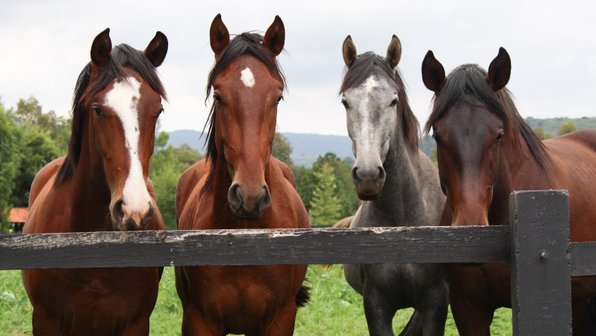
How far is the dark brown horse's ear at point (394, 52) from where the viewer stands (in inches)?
217

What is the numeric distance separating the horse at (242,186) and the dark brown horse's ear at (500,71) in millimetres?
1388

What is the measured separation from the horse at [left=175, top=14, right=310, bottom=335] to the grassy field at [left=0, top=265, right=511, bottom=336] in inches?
148

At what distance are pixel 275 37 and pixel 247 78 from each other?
0.52 meters

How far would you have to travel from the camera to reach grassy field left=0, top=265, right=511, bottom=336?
Result: 8250 mm

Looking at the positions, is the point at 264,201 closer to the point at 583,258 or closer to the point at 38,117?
the point at 583,258

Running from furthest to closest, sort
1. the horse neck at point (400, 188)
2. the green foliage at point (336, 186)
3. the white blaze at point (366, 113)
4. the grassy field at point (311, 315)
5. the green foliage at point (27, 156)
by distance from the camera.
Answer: the green foliage at point (336, 186)
the green foliage at point (27, 156)
the grassy field at point (311, 315)
the horse neck at point (400, 188)
the white blaze at point (366, 113)

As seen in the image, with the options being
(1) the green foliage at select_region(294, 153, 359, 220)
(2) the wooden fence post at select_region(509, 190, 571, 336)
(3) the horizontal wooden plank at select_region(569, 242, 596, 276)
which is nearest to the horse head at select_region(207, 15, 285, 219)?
(2) the wooden fence post at select_region(509, 190, 571, 336)

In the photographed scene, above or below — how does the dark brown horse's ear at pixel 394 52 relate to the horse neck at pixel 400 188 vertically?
above

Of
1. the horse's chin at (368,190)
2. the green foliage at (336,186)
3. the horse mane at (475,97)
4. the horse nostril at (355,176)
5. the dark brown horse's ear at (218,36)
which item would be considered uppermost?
the green foliage at (336,186)

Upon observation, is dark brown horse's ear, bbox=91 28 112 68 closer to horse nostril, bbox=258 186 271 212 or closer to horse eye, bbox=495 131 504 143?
horse nostril, bbox=258 186 271 212

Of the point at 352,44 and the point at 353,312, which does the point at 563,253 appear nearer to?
the point at 352,44

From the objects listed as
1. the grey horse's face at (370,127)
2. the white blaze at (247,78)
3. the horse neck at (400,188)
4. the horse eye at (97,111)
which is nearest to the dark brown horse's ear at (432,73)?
the grey horse's face at (370,127)

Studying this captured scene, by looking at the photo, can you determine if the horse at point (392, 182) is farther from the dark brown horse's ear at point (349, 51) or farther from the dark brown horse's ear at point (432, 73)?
the dark brown horse's ear at point (432, 73)

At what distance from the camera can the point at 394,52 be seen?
18.1 ft
